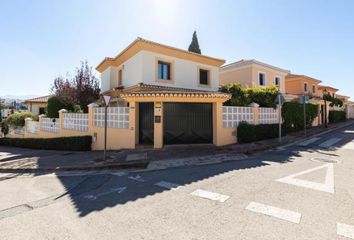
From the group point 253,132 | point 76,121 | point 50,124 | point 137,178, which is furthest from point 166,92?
point 50,124

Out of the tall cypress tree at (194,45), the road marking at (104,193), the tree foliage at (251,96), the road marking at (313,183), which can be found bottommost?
the road marking at (104,193)

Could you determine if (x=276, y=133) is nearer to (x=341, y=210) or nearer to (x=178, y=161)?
(x=178, y=161)

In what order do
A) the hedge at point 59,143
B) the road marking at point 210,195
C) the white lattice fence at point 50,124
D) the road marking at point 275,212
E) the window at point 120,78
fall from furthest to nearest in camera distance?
1. the window at point 120,78
2. the white lattice fence at point 50,124
3. the hedge at point 59,143
4. the road marking at point 210,195
5. the road marking at point 275,212

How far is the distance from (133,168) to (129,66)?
10.6 meters

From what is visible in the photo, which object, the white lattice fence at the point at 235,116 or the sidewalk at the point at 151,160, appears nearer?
the sidewalk at the point at 151,160

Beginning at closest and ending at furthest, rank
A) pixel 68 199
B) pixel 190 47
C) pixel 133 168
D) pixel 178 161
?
pixel 68 199
pixel 133 168
pixel 178 161
pixel 190 47

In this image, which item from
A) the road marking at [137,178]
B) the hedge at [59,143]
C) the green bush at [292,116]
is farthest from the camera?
the green bush at [292,116]

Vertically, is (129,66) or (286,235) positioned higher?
(129,66)

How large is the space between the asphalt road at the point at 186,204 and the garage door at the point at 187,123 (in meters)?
4.50

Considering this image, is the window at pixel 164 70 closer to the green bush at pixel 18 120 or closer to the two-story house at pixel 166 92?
the two-story house at pixel 166 92

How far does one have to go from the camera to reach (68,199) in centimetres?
548

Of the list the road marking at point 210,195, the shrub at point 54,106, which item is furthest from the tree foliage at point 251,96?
the shrub at point 54,106

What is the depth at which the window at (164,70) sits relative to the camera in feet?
53.6

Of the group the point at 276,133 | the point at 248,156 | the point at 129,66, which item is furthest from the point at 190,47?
the point at 248,156
